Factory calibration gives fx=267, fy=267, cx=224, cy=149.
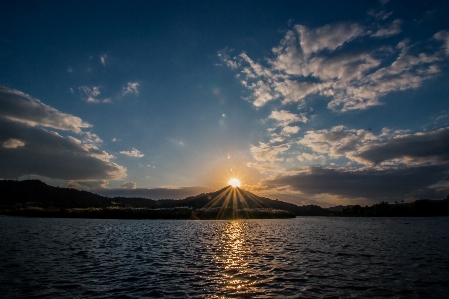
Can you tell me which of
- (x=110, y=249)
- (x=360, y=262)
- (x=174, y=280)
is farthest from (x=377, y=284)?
(x=110, y=249)

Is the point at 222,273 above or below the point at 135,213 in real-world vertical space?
below

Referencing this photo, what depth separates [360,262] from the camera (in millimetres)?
30453

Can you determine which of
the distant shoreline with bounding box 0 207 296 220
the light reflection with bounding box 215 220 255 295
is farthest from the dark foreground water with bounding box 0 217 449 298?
the distant shoreline with bounding box 0 207 296 220

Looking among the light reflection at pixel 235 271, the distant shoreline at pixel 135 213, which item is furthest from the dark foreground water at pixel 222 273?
the distant shoreline at pixel 135 213

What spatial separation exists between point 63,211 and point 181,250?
157 meters

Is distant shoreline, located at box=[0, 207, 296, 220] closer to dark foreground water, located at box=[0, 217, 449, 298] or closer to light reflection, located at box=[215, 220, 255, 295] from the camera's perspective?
dark foreground water, located at box=[0, 217, 449, 298]

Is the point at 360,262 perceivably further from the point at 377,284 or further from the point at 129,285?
the point at 129,285

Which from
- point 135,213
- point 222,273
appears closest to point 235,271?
point 222,273

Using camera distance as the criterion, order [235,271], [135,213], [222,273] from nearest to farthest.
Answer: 1. [222,273]
2. [235,271]
3. [135,213]

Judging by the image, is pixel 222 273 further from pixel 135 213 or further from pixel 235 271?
pixel 135 213

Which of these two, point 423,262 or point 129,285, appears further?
point 423,262

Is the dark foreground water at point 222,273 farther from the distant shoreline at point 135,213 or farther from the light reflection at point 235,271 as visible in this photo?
A: the distant shoreline at point 135,213

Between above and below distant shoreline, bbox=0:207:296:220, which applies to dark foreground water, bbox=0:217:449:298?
below

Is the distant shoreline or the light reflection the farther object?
the distant shoreline
